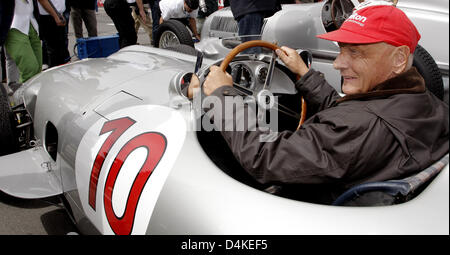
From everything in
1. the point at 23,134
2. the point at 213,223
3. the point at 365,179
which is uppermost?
the point at 365,179

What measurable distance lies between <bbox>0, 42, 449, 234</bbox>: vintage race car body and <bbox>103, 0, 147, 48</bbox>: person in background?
9.89 ft

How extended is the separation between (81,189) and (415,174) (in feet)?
4.70

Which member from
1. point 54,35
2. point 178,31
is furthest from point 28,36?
point 178,31

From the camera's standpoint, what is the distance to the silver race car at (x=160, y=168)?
992 mm

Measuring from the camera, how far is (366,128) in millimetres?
1062

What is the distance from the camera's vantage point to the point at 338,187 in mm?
1170

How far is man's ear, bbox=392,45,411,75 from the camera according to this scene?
1157mm

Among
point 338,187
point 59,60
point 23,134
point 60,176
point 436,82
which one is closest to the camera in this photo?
point 338,187

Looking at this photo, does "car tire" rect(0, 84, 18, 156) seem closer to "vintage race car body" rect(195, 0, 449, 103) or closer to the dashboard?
"vintage race car body" rect(195, 0, 449, 103)

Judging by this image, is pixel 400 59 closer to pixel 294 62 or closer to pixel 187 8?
pixel 294 62

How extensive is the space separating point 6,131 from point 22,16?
164cm

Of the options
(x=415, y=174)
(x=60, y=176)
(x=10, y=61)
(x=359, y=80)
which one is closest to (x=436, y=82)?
(x=359, y=80)

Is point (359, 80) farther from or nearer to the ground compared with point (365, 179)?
farther from the ground
